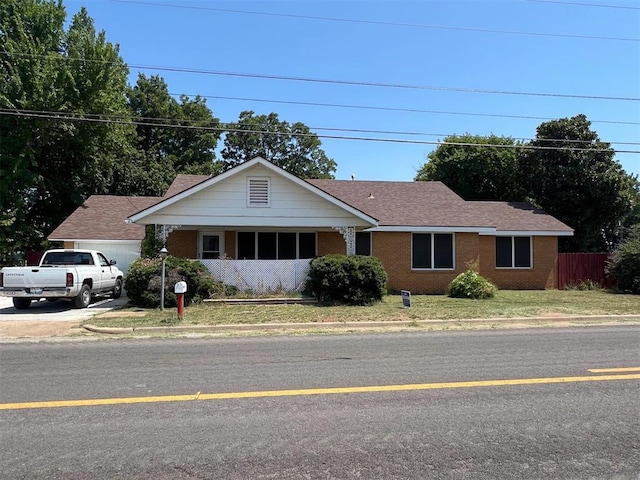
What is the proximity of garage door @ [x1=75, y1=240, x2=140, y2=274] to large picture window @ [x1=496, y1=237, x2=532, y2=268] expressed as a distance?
15985mm

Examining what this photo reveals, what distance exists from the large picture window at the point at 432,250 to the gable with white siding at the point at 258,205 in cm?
348

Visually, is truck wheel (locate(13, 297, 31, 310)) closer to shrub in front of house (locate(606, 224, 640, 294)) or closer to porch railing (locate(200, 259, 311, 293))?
porch railing (locate(200, 259, 311, 293))

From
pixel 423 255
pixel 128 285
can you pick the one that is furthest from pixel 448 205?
pixel 128 285

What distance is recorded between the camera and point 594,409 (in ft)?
16.8

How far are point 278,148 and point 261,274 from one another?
4069 centimetres

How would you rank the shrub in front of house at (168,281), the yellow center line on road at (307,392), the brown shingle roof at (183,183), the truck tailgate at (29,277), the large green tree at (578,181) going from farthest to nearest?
the large green tree at (578,181), the brown shingle roof at (183,183), the shrub in front of house at (168,281), the truck tailgate at (29,277), the yellow center line on road at (307,392)

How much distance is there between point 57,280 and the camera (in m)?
14.4

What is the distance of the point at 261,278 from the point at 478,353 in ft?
32.0

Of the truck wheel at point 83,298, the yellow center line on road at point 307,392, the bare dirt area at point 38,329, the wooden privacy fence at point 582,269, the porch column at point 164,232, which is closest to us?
the yellow center line on road at point 307,392

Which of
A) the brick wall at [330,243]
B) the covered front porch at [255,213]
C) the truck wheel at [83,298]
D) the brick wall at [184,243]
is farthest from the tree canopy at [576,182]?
the truck wheel at [83,298]

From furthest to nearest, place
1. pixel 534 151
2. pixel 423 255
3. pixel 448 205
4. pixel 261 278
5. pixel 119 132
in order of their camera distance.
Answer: pixel 119 132 < pixel 534 151 < pixel 448 205 < pixel 423 255 < pixel 261 278

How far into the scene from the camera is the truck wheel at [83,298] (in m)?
15.1

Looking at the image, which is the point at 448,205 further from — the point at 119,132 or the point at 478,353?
the point at 119,132

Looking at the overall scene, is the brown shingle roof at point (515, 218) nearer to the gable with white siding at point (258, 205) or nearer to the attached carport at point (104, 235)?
the gable with white siding at point (258, 205)
